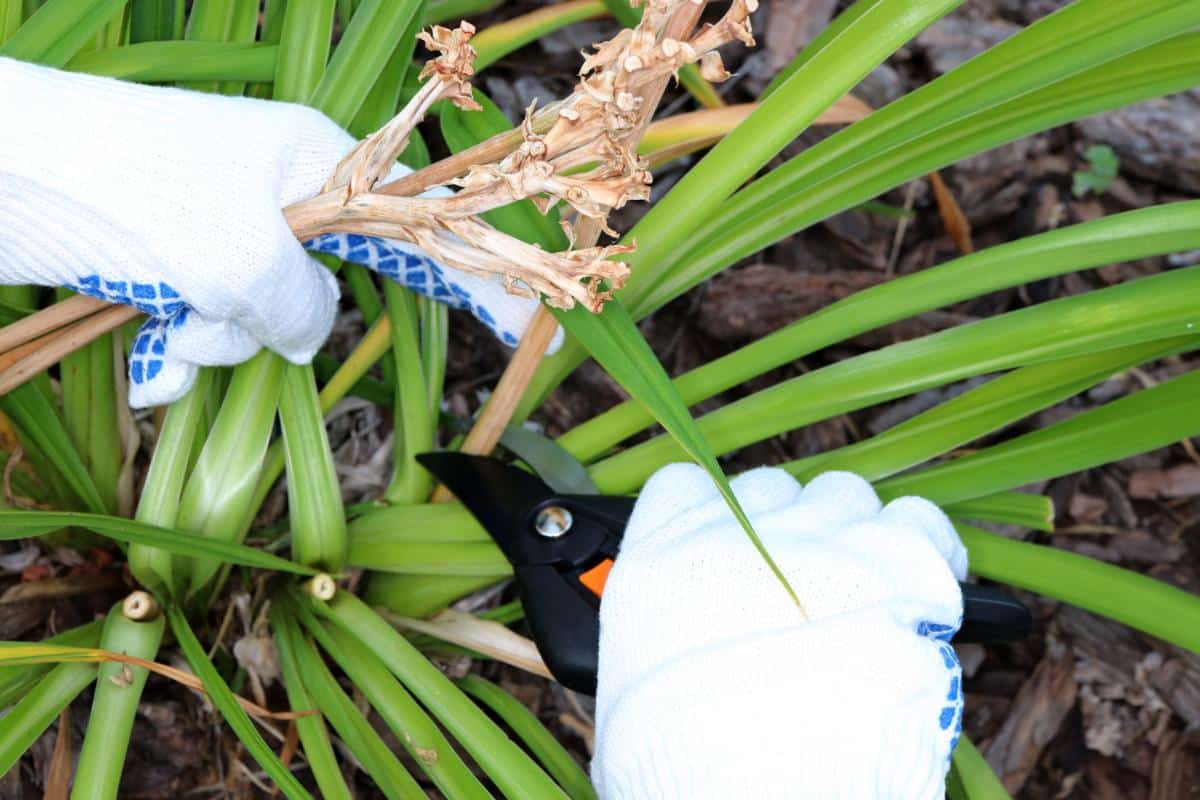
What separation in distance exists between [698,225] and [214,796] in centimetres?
67

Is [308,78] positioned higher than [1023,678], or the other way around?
[308,78]

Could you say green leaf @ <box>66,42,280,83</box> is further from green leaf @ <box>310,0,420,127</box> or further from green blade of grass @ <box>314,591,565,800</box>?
green blade of grass @ <box>314,591,565,800</box>

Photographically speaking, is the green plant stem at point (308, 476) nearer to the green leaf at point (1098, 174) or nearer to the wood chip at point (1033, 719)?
the wood chip at point (1033, 719)

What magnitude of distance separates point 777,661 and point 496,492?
270 mm

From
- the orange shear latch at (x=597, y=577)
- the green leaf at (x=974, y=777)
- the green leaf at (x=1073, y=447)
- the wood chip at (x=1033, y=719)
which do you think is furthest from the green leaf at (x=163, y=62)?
the wood chip at (x=1033, y=719)

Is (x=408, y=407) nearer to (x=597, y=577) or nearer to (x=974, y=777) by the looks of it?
(x=597, y=577)

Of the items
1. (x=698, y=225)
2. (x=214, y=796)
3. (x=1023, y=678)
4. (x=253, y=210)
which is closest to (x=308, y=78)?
(x=253, y=210)

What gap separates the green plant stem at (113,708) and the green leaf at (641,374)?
404 mm

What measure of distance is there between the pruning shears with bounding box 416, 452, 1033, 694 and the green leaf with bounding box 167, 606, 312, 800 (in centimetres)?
18

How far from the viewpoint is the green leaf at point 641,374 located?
1.89ft

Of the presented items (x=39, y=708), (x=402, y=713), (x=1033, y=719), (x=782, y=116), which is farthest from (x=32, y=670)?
(x=1033, y=719)

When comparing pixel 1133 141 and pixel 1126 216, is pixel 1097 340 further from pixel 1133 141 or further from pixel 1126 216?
pixel 1133 141

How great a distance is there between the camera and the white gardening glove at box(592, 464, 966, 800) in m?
0.59

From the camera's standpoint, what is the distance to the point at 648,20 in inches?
19.4
